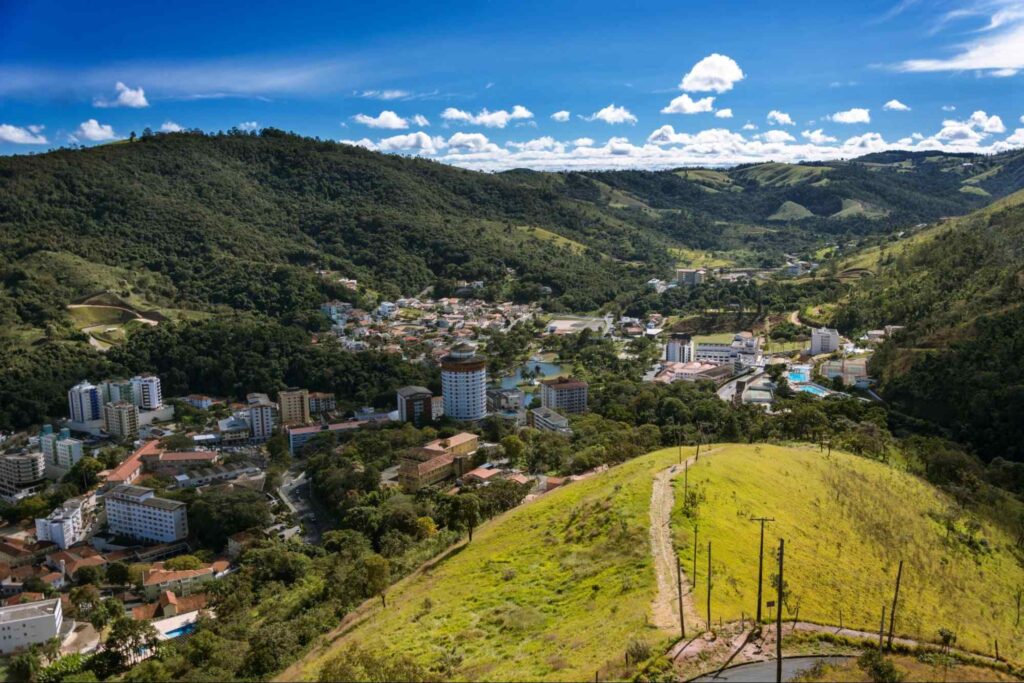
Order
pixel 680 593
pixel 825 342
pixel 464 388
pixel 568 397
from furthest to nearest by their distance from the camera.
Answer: pixel 825 342 < pixel 568 397 < pixel 464 388 < pixel 680 593

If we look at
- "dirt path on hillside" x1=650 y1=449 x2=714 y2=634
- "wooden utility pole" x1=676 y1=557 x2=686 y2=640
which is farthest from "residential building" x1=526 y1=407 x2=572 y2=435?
"wooden utility pole" x1=676 y1=557 x2=686 y2=640

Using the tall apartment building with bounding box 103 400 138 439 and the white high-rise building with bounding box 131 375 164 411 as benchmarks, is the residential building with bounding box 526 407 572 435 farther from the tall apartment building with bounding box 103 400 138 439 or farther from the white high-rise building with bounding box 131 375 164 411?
the white high-rise building with bounding box 131 375 164 411

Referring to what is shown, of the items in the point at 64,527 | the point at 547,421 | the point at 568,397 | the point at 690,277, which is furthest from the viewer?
the point at 690,277

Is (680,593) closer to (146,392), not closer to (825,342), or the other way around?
(146,392)

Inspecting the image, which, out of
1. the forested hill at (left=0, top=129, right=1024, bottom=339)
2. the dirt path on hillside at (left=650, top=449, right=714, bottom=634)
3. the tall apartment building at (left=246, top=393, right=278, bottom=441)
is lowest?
the tall apartment building at (left=246, top=393, right=278, bottom=441)

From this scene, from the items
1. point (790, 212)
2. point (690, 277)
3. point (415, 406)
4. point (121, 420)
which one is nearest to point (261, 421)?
point (121, 420)

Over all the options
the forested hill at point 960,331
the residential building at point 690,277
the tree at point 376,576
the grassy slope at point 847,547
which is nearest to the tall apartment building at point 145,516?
the tree at point 376,576

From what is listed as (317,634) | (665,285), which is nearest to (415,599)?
(317,634)
